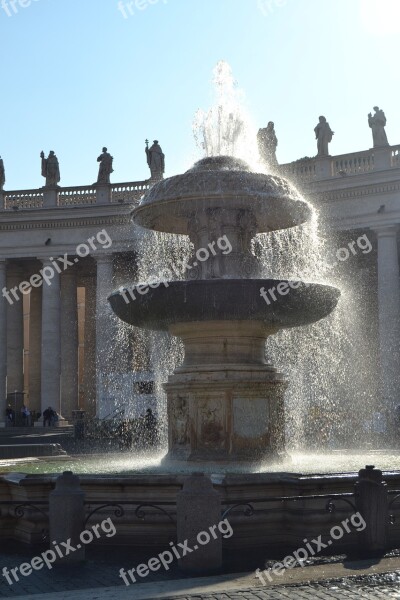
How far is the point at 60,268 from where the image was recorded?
175 feet

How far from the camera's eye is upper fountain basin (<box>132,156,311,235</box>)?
1608cm

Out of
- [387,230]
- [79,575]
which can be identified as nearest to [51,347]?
[387,230]

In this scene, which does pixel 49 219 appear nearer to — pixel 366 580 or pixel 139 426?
pixel 139 426

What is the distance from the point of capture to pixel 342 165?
4584cm

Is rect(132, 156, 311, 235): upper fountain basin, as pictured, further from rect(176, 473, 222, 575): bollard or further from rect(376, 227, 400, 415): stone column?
rect(376, 227, 400, 415): stone column

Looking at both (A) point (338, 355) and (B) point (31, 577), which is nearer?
(B) point (31, 577)

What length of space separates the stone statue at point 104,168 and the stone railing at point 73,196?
0.53 meters

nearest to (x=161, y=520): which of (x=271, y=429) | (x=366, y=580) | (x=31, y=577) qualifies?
(x=31, y=577)

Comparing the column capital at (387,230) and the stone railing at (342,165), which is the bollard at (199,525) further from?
the stone railing at (342,165)

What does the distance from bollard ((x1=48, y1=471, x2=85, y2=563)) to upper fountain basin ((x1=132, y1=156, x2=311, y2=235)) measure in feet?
22.4

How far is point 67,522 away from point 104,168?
42.4 m

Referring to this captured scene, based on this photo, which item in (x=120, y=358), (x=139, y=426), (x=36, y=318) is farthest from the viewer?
(x=36, y=318)

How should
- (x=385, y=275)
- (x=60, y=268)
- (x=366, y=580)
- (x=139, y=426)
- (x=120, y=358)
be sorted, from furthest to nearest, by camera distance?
(x=60, y=268)
(x=120, y=358)
(x=385, y=275)
(x=139, y=426)
(x=366, y=580)

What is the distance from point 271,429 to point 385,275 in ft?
92.3
